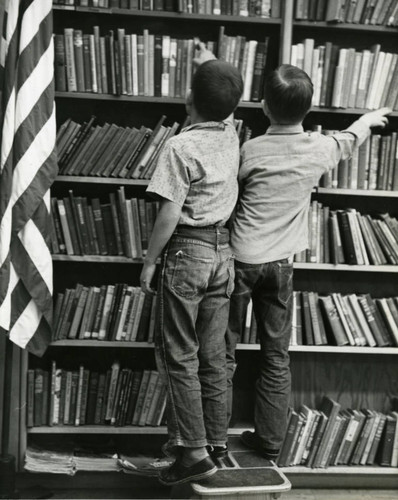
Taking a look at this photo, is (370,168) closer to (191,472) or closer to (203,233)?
A: (203,233)

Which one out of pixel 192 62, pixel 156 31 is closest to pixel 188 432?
pixel 192 62

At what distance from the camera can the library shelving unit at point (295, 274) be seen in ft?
9.01

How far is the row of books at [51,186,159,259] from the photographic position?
2.71 meters

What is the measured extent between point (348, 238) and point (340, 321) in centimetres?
36

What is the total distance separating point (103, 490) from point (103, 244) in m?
1.06

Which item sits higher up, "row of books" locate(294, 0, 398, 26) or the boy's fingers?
"row of books" locate(294, 0, 398, 26)

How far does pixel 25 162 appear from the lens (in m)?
2.48

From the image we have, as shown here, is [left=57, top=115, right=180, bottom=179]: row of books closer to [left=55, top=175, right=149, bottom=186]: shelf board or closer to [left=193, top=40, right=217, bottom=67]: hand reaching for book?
Result: [left=55, top=175, right=149, bottom=186]: shelf board

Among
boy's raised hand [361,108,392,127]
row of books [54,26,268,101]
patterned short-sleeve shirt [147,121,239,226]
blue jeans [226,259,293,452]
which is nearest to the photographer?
patterned short-sleeve shirt [147,121,239,226]

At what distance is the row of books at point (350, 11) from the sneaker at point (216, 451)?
5.79ft

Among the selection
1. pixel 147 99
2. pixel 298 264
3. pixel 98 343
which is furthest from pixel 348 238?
pixel 98 343

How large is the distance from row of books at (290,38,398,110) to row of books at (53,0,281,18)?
0.20 metres

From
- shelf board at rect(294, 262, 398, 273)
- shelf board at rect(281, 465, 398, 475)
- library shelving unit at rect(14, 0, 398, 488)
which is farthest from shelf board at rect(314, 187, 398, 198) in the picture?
shelf board at rect(281, 465, 398, 475)

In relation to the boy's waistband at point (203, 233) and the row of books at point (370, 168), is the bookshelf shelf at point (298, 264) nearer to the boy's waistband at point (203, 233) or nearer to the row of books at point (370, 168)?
the row of books at point (370, 168)
